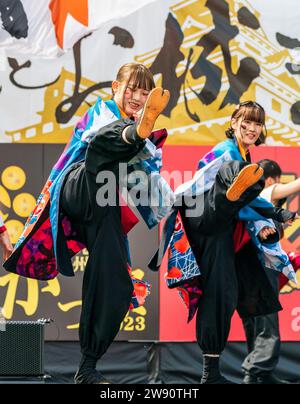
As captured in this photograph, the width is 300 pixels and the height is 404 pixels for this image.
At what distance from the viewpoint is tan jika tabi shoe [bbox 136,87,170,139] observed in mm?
3285

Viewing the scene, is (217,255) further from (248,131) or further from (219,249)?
(248,131)

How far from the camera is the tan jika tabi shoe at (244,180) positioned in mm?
3791

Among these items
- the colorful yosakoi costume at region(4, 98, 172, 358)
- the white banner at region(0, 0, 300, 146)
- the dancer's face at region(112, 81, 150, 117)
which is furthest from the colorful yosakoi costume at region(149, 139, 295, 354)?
the white banner at region(0, 0, 300, 146)

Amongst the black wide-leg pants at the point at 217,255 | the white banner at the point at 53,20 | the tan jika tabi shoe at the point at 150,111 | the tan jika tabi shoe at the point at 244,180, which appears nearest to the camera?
the tan jika tabi shoe at the point at 150,111

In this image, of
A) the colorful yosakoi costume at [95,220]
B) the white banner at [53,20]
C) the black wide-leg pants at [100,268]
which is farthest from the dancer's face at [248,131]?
the white banner at [53,20]

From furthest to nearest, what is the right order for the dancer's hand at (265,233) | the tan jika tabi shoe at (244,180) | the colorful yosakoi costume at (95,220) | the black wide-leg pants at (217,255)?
the dancer's hand at (265,233) < the black wide-leg pants at (217,255) < the tan jika tabi shoe at (244,180) < the colorful yosakoi costume at (95,220)

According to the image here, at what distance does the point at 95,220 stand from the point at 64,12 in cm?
240

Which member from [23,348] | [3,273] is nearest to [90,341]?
[23,348]

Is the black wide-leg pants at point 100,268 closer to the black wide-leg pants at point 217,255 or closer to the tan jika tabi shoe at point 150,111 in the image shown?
the tan jika tabi shoe at point 150,111

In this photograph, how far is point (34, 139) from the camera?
564cm

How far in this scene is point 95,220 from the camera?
143 inches

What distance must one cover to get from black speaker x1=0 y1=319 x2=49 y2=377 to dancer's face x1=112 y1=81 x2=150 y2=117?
106 cm

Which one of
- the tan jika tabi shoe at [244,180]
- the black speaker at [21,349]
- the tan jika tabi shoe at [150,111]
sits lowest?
the black speaker at [21,349]

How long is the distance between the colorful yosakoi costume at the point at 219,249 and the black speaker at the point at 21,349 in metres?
0.67
